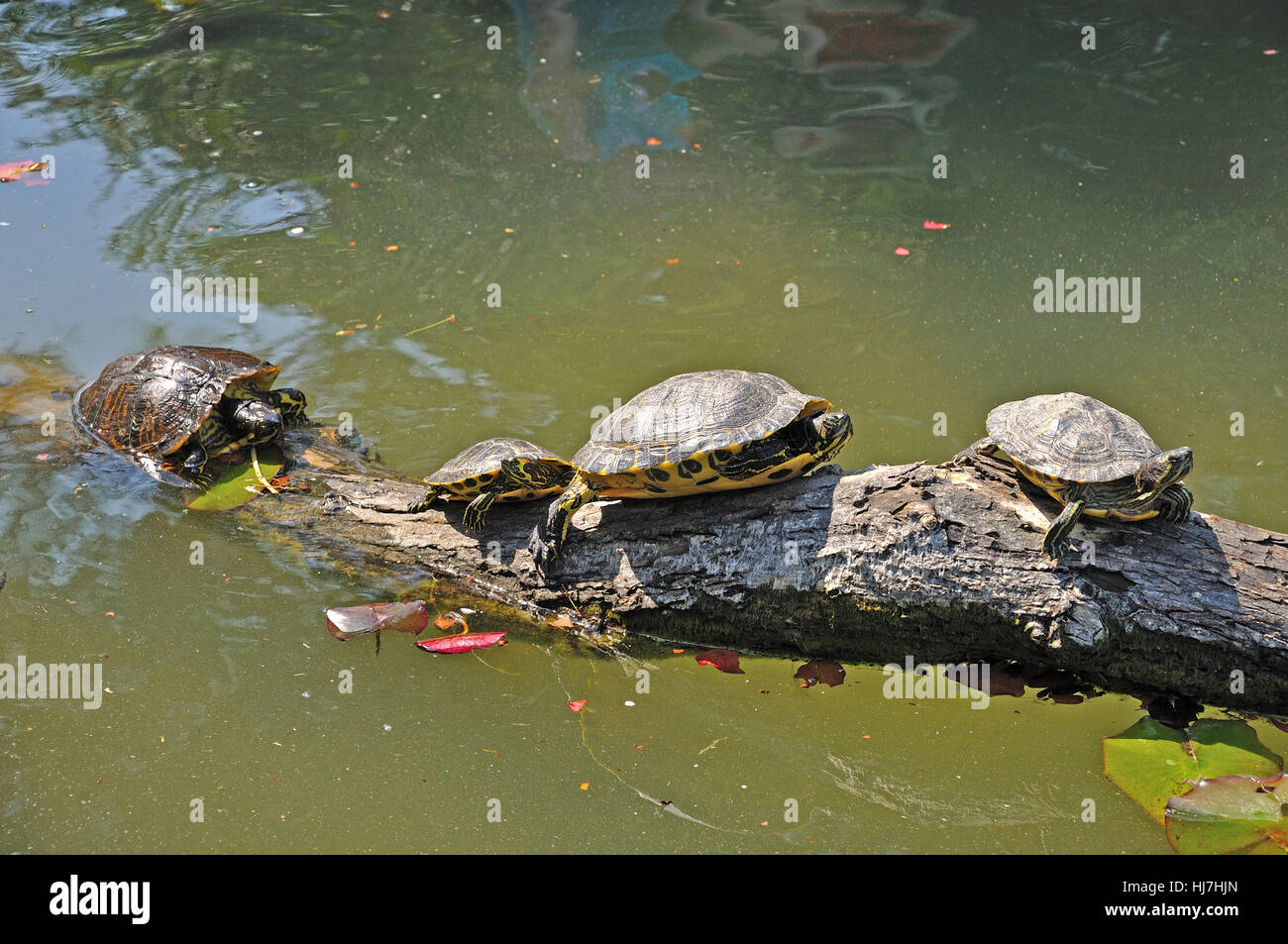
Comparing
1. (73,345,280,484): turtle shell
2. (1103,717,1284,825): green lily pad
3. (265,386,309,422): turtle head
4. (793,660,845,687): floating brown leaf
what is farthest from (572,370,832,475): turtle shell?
(73,345,280,484): turtle shell

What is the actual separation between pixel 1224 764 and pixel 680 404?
2356mm

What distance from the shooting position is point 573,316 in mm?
6566

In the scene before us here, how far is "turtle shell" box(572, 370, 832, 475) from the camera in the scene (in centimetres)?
396

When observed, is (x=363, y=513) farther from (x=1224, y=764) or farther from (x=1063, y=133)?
(x=1063, y=133)

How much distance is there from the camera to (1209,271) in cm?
663

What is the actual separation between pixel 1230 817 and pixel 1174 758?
0.91ft

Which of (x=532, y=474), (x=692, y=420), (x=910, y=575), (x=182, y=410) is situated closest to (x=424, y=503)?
(x=532, y=474)

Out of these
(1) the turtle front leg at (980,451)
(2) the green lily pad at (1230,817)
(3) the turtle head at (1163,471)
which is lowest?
(2) the green lily pad at (1230,817)

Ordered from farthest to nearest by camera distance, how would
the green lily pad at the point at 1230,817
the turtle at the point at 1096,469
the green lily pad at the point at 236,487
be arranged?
the green lily pad at the point at 236,487 < the turtle at the point at 1096,469 < the green lily pad at the point at 1230,817

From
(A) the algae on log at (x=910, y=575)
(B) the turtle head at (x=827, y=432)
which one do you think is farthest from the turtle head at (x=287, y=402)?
(B) the turtle head at (x=827, y=432)

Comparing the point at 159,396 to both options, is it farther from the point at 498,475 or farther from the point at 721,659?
the point at 721,659

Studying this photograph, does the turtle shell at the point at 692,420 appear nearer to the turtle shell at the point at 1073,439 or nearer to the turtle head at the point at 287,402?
the turtle shell at the point at 1073,439

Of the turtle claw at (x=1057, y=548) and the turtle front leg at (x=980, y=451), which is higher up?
the turtle front leg at (x=980, y=451)

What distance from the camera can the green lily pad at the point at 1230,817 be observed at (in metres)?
3.25
